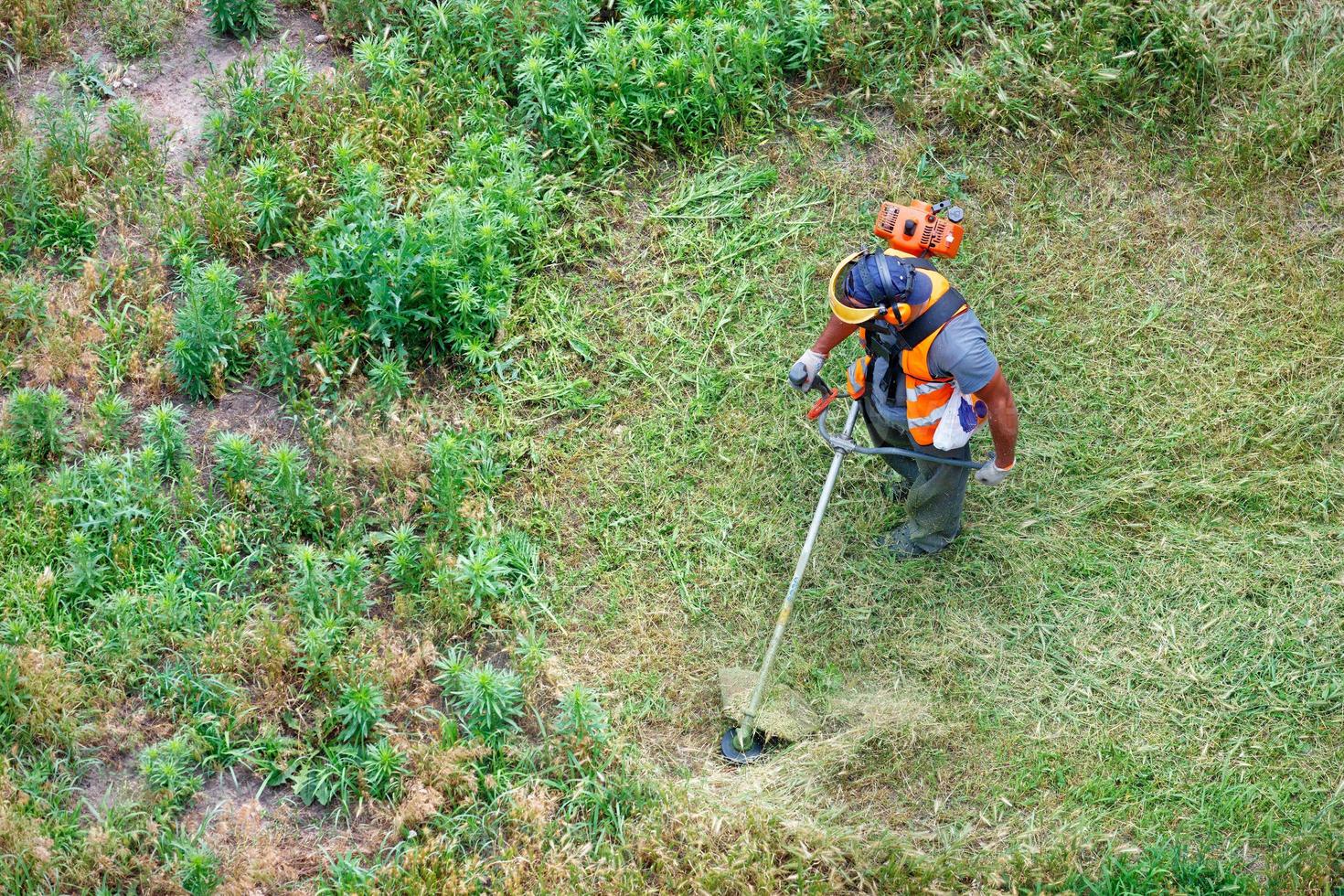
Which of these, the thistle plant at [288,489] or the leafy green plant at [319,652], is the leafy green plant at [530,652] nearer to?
the leafy green plant at [319,652]

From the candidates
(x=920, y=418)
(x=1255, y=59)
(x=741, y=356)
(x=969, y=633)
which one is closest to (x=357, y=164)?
(x=741, y=356)

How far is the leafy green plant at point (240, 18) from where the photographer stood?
24.5ft

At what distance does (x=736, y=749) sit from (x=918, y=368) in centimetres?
172

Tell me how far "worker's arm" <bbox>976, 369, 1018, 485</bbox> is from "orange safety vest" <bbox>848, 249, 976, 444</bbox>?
0.43ft

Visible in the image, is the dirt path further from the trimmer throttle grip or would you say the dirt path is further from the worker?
the worker

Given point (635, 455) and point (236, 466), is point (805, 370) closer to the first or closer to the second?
point (635, 455)

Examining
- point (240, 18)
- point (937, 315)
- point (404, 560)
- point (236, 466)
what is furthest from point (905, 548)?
point (240, 18)

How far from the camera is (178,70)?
7.47 m

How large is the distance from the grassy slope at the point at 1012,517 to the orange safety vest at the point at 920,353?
3.02 feet

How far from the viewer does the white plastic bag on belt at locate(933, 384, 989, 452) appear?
5.11 m

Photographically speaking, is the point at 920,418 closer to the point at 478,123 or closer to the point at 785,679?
the point at 785,679

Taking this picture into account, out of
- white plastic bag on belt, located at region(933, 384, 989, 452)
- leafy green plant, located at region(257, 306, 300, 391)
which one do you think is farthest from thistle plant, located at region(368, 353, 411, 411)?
white plastic bag on belt, located at region(933, 384, 989, 452)

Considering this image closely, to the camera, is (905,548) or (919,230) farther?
(905,548)

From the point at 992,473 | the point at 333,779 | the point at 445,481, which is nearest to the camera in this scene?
the point at 333,779
